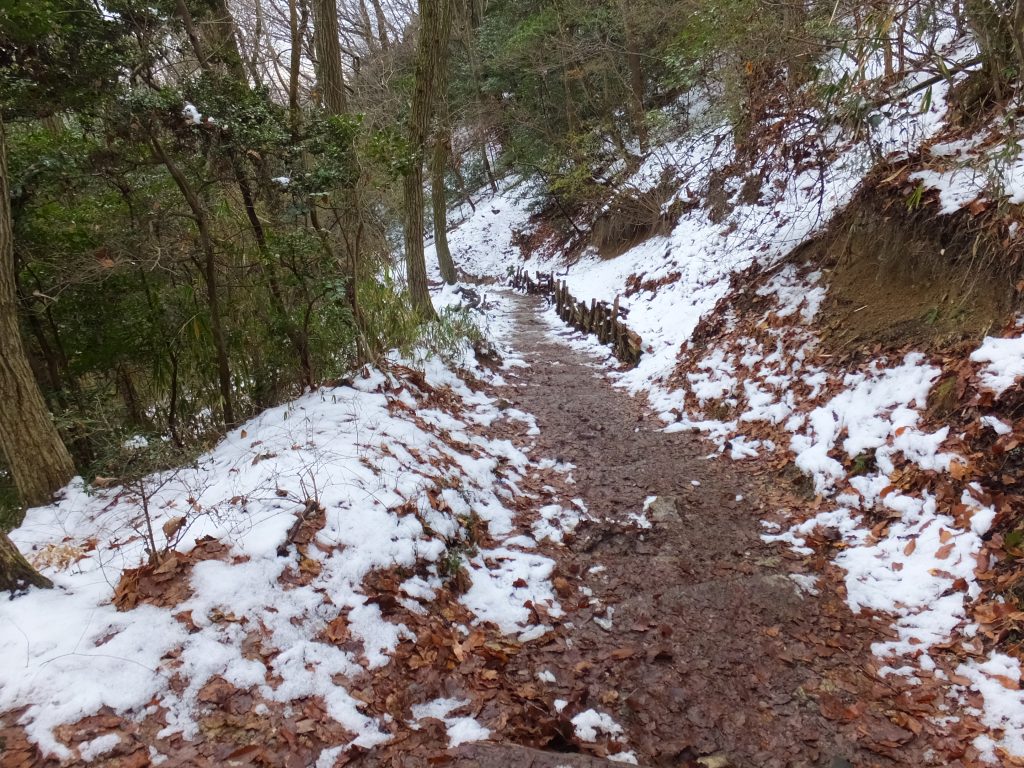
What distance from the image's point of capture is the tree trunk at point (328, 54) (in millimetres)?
7578

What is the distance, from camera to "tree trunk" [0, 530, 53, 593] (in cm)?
280

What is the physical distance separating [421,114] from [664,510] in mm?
7388

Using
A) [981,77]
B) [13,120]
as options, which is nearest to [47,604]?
[13,120]

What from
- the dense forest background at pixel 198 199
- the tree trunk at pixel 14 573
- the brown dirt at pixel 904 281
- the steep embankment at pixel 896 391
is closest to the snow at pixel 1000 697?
the steep embankment at pixel 896 391

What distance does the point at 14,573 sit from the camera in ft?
9.30

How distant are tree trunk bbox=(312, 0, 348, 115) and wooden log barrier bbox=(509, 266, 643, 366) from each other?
552cm

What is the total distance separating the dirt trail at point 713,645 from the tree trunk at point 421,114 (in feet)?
17.3

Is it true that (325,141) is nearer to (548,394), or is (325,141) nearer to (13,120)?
(13,120)

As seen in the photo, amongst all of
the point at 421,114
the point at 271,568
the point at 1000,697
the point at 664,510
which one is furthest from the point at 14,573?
the point at 421,114

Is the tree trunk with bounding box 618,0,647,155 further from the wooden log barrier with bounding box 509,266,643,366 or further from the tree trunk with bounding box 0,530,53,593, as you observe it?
the tree trunk with bounding box 0,530,53,593

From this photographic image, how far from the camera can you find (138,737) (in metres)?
2.24

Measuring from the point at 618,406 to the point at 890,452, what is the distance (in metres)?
3.53

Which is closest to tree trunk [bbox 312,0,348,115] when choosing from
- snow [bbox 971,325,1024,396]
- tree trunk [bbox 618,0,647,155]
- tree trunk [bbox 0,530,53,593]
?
tree trunk [bbox 0,530,53,593]

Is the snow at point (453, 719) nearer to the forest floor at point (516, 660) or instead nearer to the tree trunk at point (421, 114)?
the forest floor at point (516, 660)
